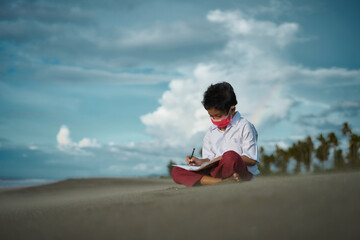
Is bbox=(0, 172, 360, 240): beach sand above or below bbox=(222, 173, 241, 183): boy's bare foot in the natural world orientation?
below

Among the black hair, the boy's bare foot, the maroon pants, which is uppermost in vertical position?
the black hair

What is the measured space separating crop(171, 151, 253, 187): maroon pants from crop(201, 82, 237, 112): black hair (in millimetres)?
736

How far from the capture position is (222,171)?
474cm

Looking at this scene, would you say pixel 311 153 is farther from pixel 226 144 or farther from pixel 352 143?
pixel 226 144

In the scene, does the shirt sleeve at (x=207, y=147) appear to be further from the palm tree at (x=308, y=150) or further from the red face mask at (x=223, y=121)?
the palm tree at (x=308, y=150)

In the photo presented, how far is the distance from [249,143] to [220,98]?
2.56 ft

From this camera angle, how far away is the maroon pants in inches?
180

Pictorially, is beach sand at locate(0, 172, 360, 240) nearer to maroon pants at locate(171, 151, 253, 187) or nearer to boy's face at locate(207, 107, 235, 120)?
maroon pants at locate(171, 151, 253, 187)

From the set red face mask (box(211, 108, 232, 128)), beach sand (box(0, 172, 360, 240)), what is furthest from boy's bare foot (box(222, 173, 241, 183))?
beach sand (box(0, 172, 360, 240))

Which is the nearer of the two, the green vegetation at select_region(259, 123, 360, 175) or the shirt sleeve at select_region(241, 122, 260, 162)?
the shirt sleeve at select_region(241, 122, 260, 162)

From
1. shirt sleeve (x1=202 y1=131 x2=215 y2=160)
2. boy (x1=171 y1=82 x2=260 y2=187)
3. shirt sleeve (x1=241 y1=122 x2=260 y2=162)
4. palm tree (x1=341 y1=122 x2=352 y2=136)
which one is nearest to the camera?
boy (x1=171 y1=82 x2=260 y2=187)

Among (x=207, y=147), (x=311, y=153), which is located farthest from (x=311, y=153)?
(x=207, y=147)

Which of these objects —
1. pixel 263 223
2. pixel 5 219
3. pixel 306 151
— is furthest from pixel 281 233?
pixel 306 151

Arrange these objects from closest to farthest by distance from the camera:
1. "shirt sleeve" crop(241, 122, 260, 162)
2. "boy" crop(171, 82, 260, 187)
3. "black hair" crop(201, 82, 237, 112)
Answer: "boy" crop(171, 82, 260, 187) → "shirt sleeve" crop(241, 122, 260, 162) → "black hair" crop(201, 82, 237, 112)
